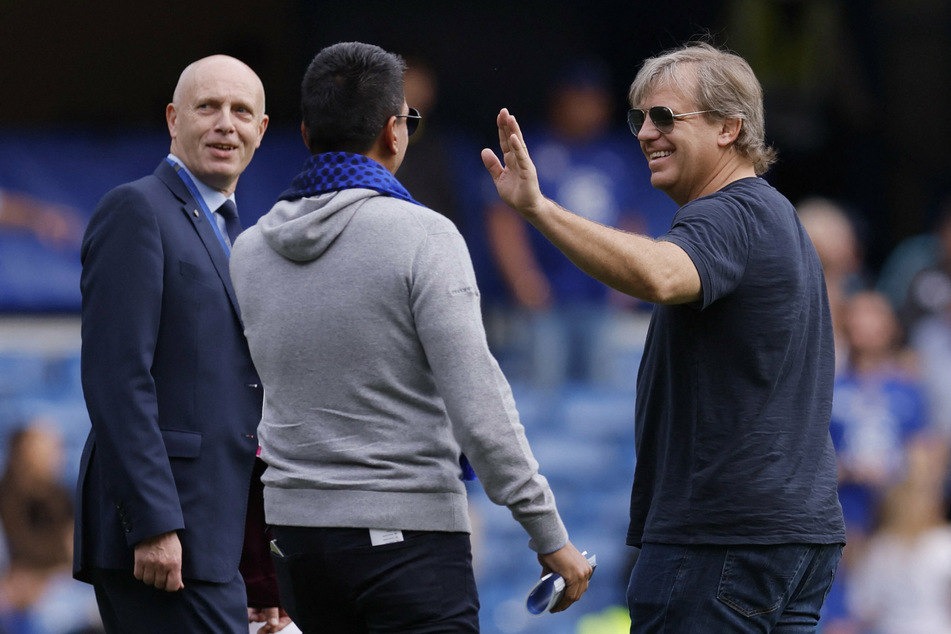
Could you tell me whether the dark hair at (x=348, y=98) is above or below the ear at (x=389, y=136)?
above

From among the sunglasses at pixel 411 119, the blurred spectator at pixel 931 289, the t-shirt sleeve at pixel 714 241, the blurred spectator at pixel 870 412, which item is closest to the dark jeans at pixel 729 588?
the t-shirt sleeve at pixel 714 241

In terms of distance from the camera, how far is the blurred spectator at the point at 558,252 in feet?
26.0

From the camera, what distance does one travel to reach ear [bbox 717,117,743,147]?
2826 millimetres

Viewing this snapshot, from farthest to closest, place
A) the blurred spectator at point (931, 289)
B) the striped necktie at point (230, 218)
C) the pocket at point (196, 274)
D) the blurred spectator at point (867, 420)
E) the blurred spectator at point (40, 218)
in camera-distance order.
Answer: the blurred spectator at point (931, 289) → the blurred spectator at point (40, 218) → the blurred spectator at point (867, 420) → the striped necktie at point (230, 218) → the pocket at point (196, 274)

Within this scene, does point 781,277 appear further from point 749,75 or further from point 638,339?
point 638,339

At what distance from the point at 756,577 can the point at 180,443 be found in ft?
4.40

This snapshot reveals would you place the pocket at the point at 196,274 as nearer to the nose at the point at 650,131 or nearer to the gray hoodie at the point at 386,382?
the gray hoodie at the point at 386,382

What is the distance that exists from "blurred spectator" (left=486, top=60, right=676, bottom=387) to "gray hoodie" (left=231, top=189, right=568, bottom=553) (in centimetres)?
522

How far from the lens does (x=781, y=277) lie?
8.69 ft

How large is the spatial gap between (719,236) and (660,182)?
351 mm

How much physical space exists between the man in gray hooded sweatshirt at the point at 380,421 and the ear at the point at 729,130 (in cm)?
65

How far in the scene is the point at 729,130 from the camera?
2830 millimetres

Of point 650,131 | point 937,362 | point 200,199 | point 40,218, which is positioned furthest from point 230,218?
point 937,362

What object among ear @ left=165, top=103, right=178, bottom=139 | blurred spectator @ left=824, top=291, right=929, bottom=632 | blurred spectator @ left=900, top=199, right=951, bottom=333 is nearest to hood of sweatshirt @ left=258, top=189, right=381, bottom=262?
ear @ left=165, top=103, right=178, bottom=139
